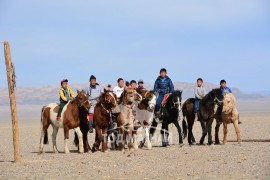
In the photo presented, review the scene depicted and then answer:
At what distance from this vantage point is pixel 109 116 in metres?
17.4

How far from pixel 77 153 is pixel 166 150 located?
3.02 m

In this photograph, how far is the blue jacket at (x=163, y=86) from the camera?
19.2m

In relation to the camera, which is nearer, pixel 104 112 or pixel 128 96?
pixel 104 112

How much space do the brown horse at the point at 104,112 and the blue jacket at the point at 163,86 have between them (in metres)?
2.47

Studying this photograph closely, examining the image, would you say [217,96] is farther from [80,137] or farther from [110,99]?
[80,137]

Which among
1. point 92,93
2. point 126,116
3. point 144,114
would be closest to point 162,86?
point 144,114

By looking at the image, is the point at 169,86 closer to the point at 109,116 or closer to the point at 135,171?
the point at 109,116

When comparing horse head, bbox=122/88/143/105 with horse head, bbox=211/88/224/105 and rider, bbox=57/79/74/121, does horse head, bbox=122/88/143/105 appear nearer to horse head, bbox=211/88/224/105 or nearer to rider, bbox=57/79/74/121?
rider, bbox=57/79/74/121

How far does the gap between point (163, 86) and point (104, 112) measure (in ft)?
9.78

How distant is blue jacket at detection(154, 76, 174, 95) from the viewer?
19.2 meters

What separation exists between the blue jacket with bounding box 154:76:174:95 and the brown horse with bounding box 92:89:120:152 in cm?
247

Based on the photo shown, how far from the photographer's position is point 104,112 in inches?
681

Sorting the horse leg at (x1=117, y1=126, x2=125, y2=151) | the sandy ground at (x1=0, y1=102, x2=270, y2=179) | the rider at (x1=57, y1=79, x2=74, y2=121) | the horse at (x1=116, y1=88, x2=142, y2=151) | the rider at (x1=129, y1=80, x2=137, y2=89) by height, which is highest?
the rider at (x1=129, y1=80, x2=137, y2=89)

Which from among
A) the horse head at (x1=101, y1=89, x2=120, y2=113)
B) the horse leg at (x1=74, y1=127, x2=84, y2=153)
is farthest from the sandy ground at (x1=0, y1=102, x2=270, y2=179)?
the horse head at (x1=101, y1=89, x2=120, y2=113)
